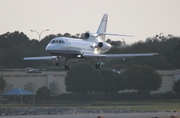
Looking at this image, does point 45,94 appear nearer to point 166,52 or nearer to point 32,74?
point 32,74

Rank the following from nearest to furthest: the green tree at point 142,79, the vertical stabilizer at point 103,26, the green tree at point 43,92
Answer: the vertical stabilizer at point 103,26 < the green tree at point 142,79 < the green tree at point 43,92

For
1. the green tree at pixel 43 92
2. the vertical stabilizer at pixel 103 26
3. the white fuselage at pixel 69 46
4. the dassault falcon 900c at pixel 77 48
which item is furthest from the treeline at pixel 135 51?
the white fuselage at pixel 69 46

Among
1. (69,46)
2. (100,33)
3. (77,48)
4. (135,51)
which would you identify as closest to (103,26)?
(100,33)

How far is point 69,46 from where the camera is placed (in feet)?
275

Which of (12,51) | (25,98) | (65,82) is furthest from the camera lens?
(12,51)

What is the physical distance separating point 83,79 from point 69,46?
62.7m

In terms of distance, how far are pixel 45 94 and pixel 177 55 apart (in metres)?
33.0

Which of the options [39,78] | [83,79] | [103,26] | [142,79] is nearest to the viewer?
[103,26]

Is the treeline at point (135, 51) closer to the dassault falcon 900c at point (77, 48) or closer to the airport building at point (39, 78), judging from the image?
the airport building at point (39, 78)

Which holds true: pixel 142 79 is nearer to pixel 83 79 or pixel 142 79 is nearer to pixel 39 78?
pixel 83 79

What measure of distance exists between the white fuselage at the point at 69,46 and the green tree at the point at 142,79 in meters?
51.6

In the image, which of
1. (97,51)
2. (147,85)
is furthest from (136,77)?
(97,51)

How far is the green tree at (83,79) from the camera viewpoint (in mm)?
143375

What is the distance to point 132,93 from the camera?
454 feet
